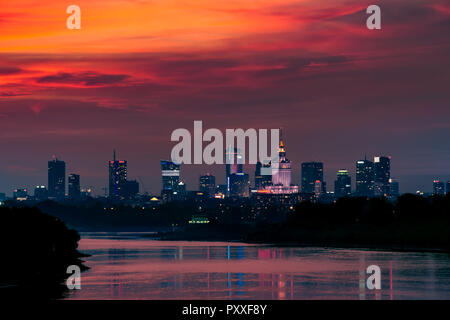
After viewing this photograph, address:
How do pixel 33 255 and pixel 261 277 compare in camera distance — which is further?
pixel 261 277

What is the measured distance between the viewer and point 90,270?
138625 millimetres

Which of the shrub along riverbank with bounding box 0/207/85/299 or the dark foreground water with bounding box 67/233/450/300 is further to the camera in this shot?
the dark foreground water with bounding box 67/233/450/300

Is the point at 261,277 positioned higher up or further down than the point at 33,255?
further down

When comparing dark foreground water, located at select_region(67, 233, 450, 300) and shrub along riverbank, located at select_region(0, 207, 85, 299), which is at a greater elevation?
shrub along riverbank, located at select_region(0, 207, 85, 299)

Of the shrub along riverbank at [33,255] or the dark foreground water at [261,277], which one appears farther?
the dark foreground water at [261,277]

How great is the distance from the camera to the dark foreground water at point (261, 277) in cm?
10325

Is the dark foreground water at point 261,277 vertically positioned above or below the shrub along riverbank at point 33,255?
below

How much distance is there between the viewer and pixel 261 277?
5098 inches

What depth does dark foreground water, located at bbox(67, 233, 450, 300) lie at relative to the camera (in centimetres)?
10325

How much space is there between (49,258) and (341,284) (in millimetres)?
41746
